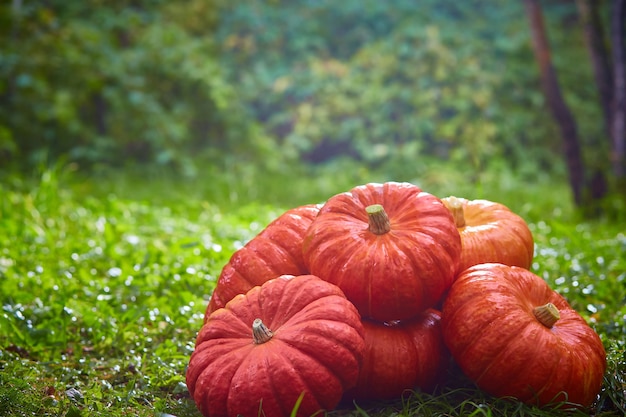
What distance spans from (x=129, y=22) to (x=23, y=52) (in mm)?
1831

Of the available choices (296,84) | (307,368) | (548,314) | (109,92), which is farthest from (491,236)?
(296,84)

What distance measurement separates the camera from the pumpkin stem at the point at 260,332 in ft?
6.44

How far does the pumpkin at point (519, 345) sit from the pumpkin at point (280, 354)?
0.37 m

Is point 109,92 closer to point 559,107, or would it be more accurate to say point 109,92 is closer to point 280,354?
point 559,107

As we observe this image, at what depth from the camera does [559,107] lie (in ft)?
19.9

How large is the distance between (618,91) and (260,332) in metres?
5.10

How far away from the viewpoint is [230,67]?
34.1ft

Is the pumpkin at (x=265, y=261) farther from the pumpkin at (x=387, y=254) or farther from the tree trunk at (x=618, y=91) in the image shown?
the tree trunk at (x=618, y=91)

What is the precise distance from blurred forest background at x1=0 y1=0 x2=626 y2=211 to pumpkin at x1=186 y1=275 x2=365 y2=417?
5.43 m

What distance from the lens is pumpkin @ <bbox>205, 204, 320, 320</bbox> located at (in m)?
2.37

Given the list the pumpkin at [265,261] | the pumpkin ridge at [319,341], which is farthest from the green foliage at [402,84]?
the pumpkin ridge at [319,341]

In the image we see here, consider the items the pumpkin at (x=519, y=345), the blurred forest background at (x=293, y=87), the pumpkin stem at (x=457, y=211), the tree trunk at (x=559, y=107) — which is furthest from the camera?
the blurred forest background at (x=293, y=87)

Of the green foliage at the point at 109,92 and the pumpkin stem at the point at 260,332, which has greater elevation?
the green foliage at the point at 109,92

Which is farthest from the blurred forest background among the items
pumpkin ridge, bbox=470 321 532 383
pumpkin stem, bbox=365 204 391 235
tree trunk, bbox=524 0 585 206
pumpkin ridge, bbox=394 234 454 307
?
pumpkin ridge, bbox=470 321 532 383
